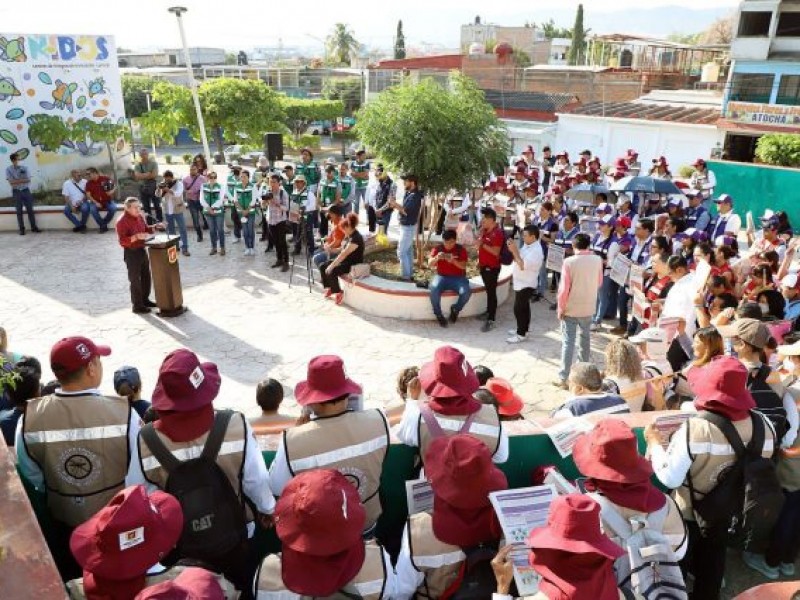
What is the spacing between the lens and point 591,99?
30.9 metres

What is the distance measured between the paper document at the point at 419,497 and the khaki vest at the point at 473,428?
8.9 inches

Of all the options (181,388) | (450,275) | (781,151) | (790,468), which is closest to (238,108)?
(781,151)

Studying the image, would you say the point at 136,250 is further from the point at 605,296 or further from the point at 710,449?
the point at 710,449

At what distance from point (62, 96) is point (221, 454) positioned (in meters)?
15.2

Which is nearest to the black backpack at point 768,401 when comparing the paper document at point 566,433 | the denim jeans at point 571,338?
the paper document at point 566,433

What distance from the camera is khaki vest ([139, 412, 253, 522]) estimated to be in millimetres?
3082

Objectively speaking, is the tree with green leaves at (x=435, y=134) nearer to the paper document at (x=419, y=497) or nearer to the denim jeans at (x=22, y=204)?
the paper document at (x=419, y=497)

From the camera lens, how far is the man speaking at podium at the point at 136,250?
894 centimetres

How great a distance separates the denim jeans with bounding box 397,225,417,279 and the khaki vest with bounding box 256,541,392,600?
7495 mm

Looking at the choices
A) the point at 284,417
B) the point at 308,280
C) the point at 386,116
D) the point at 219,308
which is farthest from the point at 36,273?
the point at 284,417

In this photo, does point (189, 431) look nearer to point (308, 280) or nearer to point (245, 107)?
point (308, 280)

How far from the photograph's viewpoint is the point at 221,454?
3123mm

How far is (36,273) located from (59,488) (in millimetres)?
9033

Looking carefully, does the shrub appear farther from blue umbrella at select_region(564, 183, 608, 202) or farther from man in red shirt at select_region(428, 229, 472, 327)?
man in red shirt at select_region(428, 229, 472, 327)
